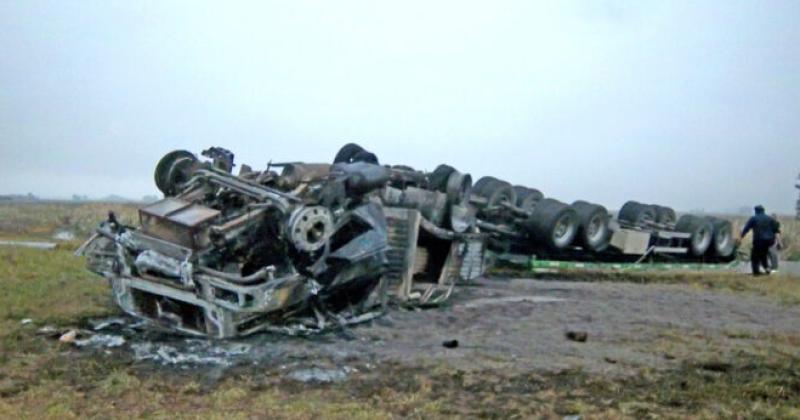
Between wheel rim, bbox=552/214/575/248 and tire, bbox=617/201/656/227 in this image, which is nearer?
wheel rim, bbox=552/214/575/248

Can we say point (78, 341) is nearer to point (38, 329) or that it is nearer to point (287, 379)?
point (38, 329)

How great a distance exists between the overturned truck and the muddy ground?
247 mm

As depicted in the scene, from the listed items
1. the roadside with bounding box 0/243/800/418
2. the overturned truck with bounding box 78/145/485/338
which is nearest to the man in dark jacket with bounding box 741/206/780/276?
the roadside with bounding box 0/243/800/418

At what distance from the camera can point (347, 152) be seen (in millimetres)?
8969

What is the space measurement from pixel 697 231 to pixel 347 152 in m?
7.94

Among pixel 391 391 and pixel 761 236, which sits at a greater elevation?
pixel 761 236

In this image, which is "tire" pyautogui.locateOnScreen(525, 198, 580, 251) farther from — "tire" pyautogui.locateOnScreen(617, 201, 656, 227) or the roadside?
the roadside

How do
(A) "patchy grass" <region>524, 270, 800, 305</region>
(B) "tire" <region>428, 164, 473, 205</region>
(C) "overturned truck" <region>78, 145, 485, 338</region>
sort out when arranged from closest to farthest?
(C) "overturned truck" <region>78, 145, 485, 338</region> → (B) "tire" <region>428, 164, 473, 205</region> → (A) "patchy grass" <region>524, 270, 800, 305</region>

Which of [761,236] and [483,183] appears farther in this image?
[761,236]

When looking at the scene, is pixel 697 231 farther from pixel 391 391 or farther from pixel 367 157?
pixel 391 391

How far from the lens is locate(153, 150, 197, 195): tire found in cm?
812

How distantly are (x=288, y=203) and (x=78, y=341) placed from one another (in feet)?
6.53

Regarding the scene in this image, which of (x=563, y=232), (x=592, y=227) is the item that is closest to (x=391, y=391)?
(x=563, y=232)

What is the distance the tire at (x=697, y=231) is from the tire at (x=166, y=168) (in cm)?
952
